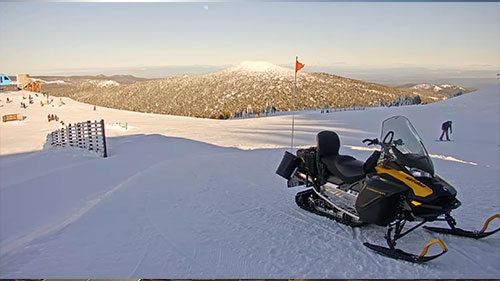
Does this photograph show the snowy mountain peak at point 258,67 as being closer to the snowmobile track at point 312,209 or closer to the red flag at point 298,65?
the red flag at point 298,65

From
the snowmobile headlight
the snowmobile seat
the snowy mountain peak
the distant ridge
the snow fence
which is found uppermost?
the snowy mountain peak

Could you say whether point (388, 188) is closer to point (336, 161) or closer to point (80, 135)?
point (336, 161)

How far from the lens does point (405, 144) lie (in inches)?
86.2

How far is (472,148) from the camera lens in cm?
602

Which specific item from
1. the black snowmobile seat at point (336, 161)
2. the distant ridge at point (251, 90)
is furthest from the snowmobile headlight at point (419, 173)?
the distant ridge at point (251, 90)

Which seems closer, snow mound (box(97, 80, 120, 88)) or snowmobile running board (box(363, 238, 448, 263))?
snowmobile running board (box(363, 238, 448, 263))

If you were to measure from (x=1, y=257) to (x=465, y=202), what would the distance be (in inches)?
137

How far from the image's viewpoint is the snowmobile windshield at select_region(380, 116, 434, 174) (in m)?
2.04

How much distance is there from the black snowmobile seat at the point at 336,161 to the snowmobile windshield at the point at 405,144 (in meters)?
0.28

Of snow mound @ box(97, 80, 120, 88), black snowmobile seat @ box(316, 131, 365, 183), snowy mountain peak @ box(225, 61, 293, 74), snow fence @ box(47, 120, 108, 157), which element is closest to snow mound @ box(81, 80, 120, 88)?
snow mound @ box(97, 80, 120, 88)

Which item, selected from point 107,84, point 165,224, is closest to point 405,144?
point 165,224

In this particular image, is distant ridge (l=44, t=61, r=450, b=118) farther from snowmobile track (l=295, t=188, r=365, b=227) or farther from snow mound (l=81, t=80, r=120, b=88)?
snowmobile track (l=295, t=188, r=365, b=227)

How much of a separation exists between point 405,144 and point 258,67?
1.10 m

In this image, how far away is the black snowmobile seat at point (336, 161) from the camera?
238 centimetres
